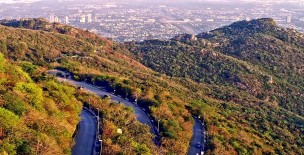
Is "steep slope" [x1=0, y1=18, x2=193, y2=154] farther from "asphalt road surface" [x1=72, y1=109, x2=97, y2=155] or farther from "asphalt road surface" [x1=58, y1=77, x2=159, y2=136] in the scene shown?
"asphalt road surface" [x1=72, y1=109, x2=97, y2=155]

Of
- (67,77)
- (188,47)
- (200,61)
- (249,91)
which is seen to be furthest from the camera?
(188,47)

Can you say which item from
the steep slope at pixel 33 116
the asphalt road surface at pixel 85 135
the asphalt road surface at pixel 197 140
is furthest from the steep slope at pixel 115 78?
A: the steep slope at pixel 33 116

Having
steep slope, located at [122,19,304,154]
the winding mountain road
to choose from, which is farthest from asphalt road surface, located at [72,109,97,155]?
steep slope, located at [122,19,304,154]

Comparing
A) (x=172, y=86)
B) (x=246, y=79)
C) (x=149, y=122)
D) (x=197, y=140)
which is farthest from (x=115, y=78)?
(x=246, y=79)

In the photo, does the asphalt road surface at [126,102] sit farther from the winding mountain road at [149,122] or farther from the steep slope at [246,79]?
the steep slope at [246,79]

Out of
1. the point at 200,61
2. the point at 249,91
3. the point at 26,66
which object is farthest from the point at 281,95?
the point at 26,66

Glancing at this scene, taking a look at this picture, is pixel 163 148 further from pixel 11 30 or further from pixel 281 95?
pixel 11 30
